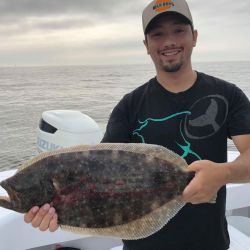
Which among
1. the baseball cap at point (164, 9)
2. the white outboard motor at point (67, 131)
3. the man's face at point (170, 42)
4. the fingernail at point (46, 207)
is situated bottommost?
the white outboard motor at point (67, 131)

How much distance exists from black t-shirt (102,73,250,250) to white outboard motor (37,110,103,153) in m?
2.99

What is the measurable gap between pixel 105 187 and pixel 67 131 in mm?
3525

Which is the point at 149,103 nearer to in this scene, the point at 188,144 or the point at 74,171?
the point at 188,144

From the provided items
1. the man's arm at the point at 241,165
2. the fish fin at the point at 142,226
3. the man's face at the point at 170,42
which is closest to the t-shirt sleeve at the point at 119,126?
the man's face at the point at 170,42

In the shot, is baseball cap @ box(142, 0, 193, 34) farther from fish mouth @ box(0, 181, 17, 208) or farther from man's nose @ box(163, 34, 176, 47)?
fish mouth @ box(0, 181, 17, 208)

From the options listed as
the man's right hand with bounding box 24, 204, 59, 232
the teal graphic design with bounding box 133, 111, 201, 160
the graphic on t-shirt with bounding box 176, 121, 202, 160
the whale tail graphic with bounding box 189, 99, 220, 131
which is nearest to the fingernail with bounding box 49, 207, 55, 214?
the man's right hand with bounding box 24, 204, 59, 232

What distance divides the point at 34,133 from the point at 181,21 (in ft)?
45.4

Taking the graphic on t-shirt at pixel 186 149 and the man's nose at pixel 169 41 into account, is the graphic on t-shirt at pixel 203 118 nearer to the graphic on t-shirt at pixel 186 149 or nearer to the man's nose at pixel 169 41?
the graphic on t-shirt at pixel 186 149

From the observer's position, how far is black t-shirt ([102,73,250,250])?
2.41 metres

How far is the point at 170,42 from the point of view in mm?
2430

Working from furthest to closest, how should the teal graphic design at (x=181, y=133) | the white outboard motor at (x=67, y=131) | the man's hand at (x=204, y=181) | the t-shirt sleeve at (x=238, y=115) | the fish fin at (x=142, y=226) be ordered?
the white outboard motor at (x=67, y=131), the teal graphic design at (x=181, y=133), the t-shirt sleeve at (x=238, y=115), the fish fin at (x=142, y=226), the man's hand at (x=204, y=181)

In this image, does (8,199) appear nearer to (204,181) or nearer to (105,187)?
(105,187)

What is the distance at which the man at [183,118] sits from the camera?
241cm

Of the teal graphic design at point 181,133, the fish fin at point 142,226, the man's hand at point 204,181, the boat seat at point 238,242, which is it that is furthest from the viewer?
the boat seat at point 238,242
